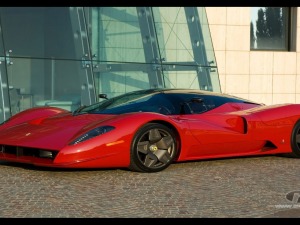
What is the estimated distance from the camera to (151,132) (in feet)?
21.2

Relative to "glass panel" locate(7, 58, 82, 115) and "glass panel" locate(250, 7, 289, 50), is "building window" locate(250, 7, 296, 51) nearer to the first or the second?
"glass panel" locate(250, 7, 289, 50)

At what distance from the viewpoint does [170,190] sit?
540 centimetres

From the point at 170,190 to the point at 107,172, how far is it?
1.23m

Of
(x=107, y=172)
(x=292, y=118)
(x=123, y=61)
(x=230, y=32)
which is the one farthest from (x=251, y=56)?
(x=107, y=172)

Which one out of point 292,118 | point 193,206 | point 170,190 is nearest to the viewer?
point 193,206

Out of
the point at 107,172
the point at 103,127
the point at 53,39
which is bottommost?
the point at 107,172

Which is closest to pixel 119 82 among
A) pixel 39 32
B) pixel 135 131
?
pixel 39 32

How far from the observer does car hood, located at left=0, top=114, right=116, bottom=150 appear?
621cm

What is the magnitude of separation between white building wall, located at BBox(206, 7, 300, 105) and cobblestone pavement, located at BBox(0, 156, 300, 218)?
30.3 ft

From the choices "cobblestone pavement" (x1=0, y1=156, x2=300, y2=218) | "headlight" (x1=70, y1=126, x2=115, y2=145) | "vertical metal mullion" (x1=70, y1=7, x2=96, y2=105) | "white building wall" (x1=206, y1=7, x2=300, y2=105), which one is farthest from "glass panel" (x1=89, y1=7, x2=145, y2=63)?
"headlight" (x1=70, y1=126, x2=115, y2=145)

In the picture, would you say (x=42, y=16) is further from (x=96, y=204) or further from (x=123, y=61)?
(x=96, y=204)

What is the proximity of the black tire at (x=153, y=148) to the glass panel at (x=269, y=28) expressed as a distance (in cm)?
1077

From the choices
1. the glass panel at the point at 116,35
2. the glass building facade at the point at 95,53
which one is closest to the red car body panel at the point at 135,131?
the glass building facade at the point at 95,53

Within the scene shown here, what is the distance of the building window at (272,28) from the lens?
55.1 feet
